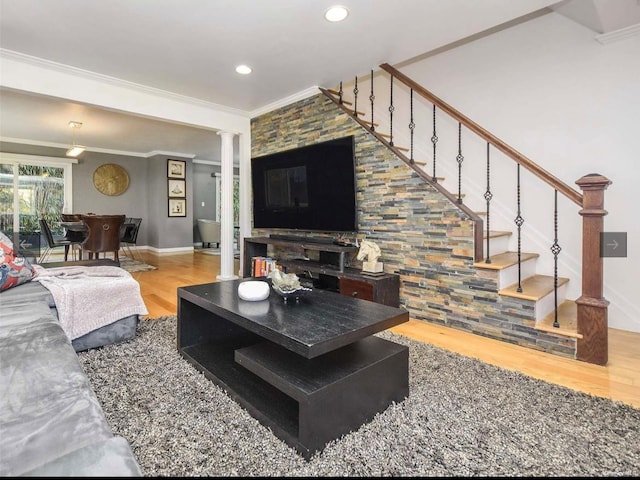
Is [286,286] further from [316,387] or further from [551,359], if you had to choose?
[551,359]

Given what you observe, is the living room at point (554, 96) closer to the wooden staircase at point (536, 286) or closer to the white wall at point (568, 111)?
the white wall at point (568, 111)

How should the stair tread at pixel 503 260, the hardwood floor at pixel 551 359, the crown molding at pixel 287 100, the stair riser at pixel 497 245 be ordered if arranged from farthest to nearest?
1. the crown molding at pixel 287 100
2. the stair riser at pixel 497 245
3. the stair tread at pixel 503 260
4. the hardwood floor at pixel 551 359

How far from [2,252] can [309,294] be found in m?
1.91

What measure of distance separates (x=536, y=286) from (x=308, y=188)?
2335mm

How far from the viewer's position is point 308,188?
3.89 m

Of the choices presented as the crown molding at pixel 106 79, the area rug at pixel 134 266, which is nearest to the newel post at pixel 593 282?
the crown molding at pixel 106 79

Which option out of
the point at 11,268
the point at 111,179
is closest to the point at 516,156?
the point at 11,268

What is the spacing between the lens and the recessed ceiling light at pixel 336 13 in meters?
2.46

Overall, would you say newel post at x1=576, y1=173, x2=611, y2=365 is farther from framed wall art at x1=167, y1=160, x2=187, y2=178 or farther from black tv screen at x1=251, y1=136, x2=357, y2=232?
framed wall art at x1=167, y1=160, x2=187, y2=178

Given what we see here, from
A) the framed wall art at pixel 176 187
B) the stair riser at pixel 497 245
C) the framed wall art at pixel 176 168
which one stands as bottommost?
the stair riser at pixel 497 245

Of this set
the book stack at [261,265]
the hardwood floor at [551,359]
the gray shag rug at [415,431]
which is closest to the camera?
the gray shag rug at [415,431]

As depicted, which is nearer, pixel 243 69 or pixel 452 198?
pixel 452 198

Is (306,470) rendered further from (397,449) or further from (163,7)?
(163,7)

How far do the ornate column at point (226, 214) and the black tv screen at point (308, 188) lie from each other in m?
0.40
